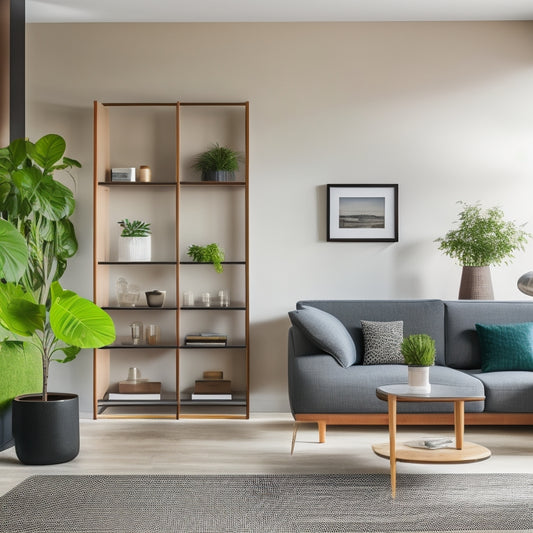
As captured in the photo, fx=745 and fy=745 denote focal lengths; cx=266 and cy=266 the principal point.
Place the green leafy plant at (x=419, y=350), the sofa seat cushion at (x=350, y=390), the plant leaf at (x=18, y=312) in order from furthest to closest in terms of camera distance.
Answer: the sofa seat cushion at (x=350, y=390) → the plant leaf at (x=18, y=312) → the green leafy plant at (x=419, y=350)

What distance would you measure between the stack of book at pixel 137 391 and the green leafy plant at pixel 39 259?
55 cm

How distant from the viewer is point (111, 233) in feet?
19.1

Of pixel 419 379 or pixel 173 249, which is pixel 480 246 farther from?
pixel 173 249

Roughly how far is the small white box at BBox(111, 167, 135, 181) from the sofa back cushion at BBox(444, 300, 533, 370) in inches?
101

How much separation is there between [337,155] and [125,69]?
1.77 metres

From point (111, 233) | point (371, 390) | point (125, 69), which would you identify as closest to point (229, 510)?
point (371, 390)

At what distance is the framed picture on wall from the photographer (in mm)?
5742

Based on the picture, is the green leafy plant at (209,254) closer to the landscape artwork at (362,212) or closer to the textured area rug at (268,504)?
the landscape artwork at (362,212)

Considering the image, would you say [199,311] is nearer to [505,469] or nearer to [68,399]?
[68,399]

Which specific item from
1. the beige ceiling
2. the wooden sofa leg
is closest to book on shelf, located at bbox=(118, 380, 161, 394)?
the wooden sofa leg

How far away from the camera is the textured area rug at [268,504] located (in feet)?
10.4

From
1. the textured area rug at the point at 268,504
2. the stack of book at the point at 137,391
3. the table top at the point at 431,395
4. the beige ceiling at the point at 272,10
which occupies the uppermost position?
the beige ceiling at the point at 272,10

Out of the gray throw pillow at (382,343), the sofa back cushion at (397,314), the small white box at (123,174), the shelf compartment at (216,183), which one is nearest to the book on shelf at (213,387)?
the sofa back cushion at (397,314)

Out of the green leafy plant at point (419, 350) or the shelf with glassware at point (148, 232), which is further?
the shelf with glassware at point (148, 232)
